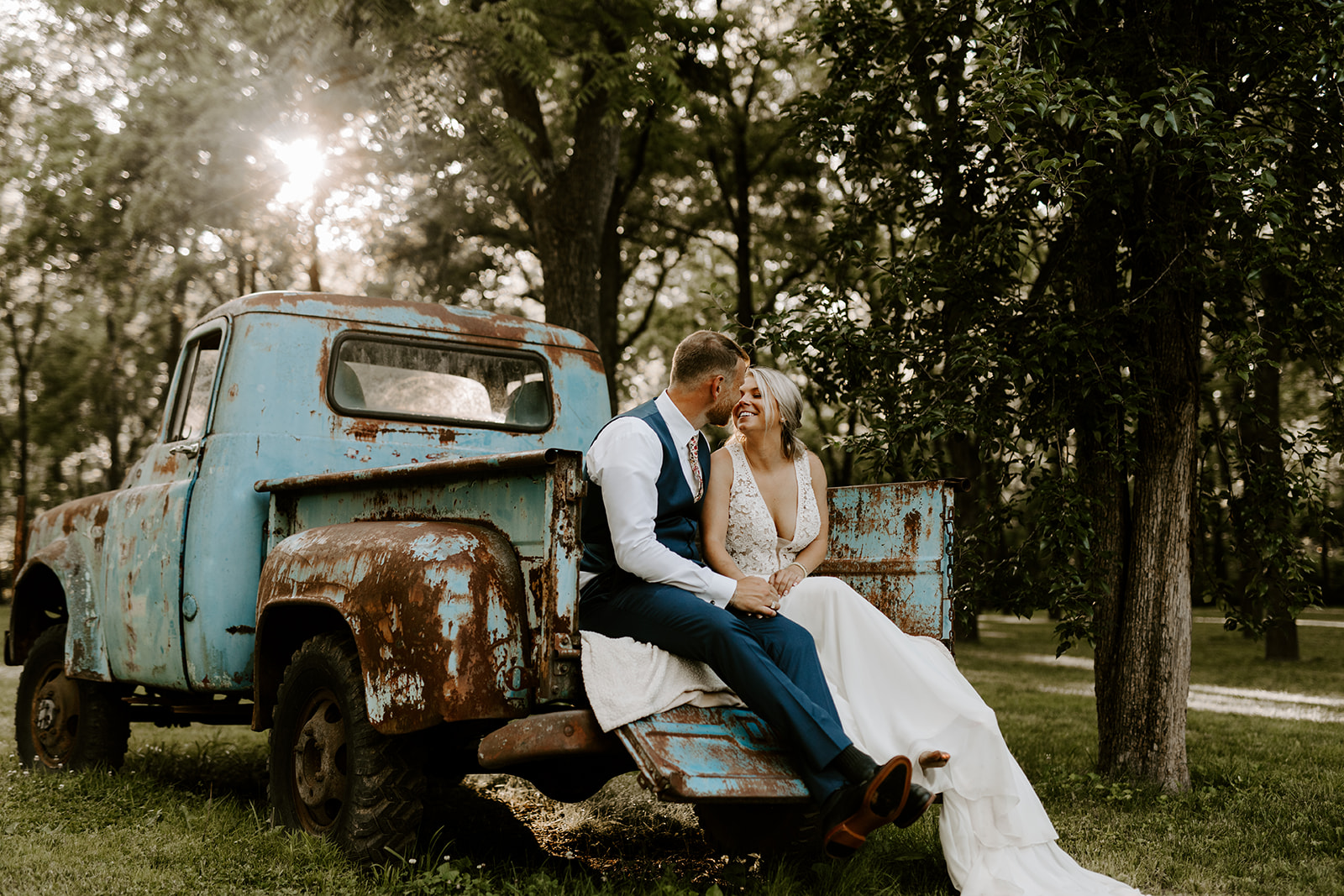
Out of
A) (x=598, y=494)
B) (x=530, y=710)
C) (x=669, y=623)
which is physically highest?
(x=598, y=494)

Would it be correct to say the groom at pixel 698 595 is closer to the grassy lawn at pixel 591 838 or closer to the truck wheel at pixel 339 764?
the grassy lawn at pixel 591 838

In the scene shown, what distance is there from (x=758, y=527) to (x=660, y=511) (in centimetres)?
63

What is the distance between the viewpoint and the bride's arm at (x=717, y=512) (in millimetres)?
4336

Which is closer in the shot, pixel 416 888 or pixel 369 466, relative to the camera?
Result: pixel 416 888

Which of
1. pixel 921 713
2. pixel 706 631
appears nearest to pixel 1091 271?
pixel 921 713

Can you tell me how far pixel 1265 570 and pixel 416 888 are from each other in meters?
4.68

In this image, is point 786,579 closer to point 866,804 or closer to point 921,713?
point 921,713

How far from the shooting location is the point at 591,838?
5.05 meters

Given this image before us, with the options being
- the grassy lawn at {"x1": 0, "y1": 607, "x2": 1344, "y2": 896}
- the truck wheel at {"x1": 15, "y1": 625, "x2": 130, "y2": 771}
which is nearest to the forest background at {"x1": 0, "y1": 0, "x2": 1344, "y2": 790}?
the grassy lawn at {"x1": 0, "y1": 607, "x2": 1344, "y2": 896}

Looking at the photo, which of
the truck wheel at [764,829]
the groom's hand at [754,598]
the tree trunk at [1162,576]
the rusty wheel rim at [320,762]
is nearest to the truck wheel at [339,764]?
the rusty wheel rim at [320,762]

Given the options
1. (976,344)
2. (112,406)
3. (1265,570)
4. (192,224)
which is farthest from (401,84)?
(112,406)

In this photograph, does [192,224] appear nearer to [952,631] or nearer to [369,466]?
[369,466]

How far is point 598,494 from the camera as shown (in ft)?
13.0

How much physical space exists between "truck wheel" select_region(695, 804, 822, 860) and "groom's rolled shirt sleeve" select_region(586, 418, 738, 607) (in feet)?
2.42
